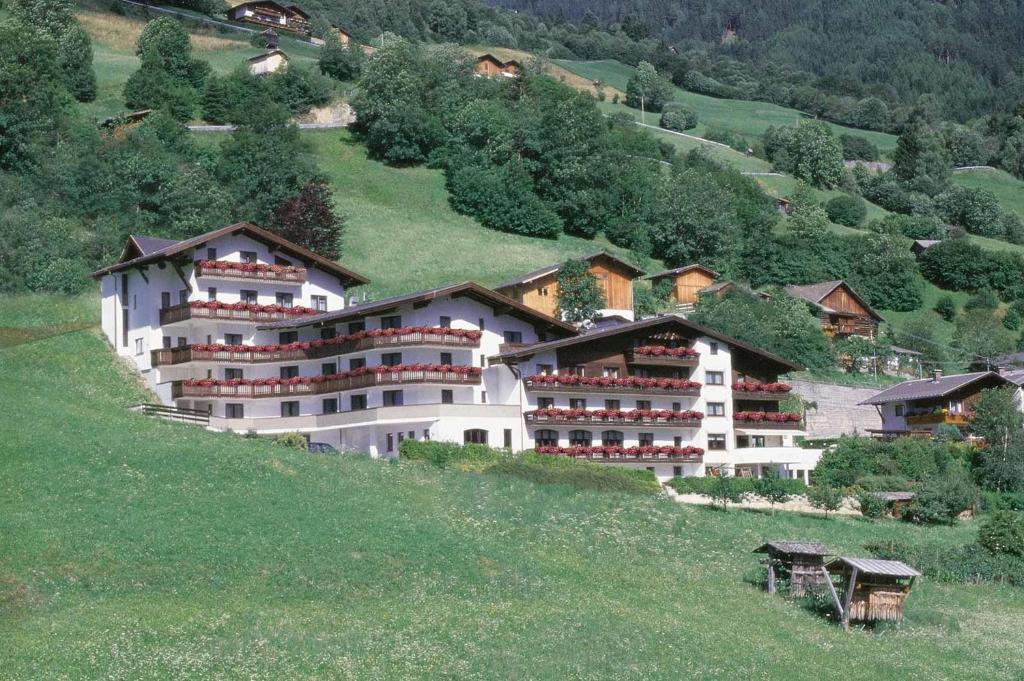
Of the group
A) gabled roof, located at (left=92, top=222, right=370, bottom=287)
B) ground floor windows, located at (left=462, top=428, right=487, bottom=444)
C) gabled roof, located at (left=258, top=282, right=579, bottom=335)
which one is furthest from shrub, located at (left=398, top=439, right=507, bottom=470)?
gabled roof, located at (left=92, top=222, right=370, bottom=287)

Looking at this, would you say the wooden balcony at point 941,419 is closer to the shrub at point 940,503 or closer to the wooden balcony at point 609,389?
the shrub at point 940,503

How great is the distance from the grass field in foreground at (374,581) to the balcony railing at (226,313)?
55.8 ft

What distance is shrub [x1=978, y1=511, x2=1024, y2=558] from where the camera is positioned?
56.8 m

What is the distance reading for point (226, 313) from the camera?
74375 millimetres

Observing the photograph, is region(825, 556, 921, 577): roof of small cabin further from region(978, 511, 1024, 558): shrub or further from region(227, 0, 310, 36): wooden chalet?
region(227, 0, 310, 36): wooden chalet

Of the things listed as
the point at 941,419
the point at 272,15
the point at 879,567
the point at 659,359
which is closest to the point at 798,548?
the point at 879,567

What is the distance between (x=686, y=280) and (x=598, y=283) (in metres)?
16.6

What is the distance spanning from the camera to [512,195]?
126m

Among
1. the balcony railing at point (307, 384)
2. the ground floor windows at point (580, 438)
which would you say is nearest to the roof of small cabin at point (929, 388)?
the ground floor windows at point (580, 438)

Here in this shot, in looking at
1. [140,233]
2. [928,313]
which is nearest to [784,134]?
[928,313]

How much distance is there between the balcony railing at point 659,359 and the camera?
247 ft

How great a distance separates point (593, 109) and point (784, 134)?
53.9 meters

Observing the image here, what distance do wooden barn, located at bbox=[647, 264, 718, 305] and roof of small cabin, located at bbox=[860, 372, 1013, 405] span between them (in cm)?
2233

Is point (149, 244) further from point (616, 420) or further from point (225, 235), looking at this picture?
point (616, 420)
